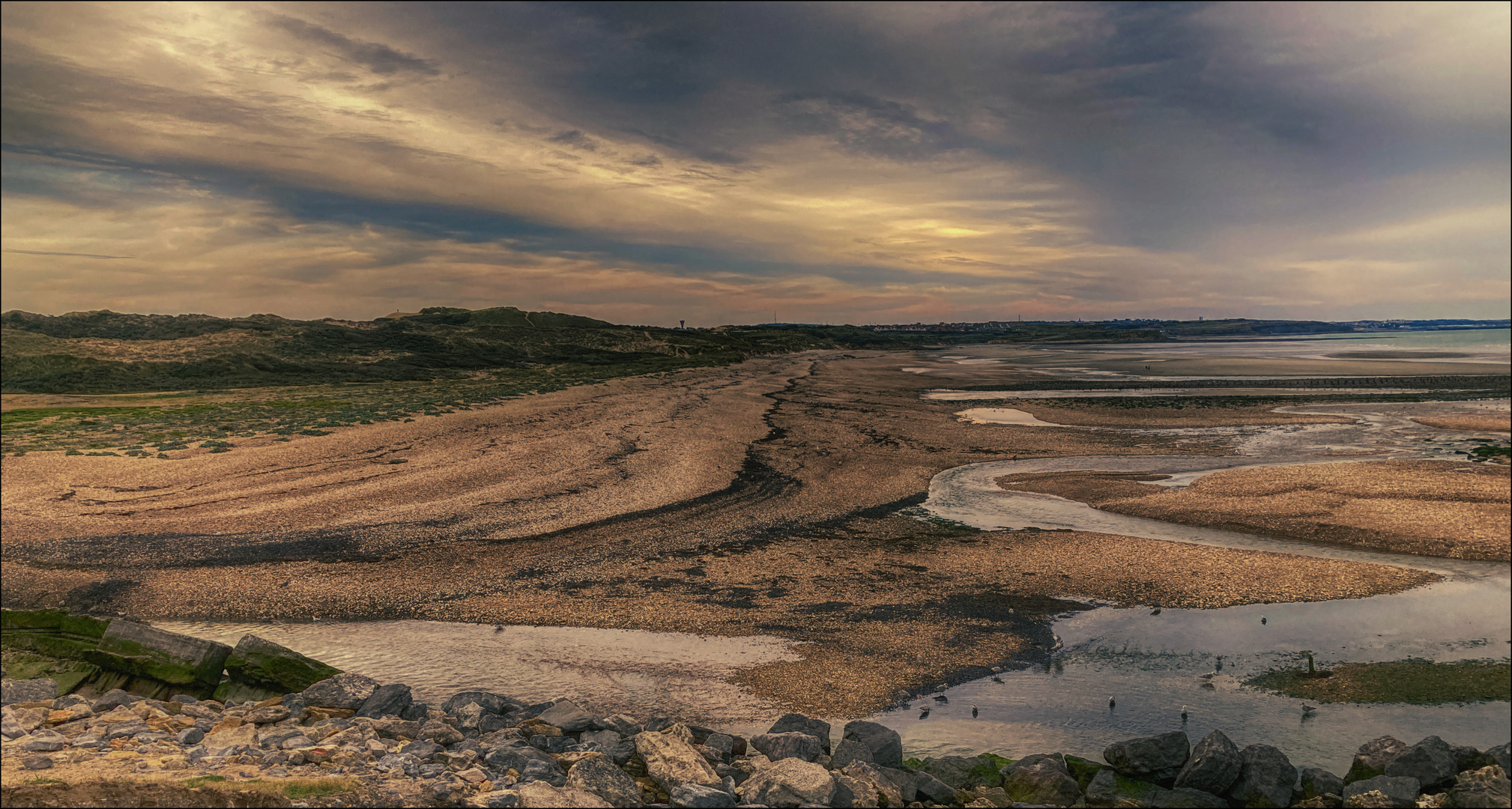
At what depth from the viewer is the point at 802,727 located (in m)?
11.1

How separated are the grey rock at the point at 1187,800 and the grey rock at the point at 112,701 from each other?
43.5 ft

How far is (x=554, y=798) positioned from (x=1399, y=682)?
14.4 meters

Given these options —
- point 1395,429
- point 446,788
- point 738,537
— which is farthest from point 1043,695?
point 1395,429

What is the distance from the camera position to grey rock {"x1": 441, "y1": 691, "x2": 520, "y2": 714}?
1155 centimetres

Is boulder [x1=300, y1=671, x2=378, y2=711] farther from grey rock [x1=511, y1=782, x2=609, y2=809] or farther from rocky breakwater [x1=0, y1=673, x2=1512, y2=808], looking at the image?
grey rock [x1=511, y1=782, x2=609, y2=809]

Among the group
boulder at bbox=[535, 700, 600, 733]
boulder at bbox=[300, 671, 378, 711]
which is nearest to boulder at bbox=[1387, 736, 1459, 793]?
boulder at bbox=[535, 700, 600, 733]

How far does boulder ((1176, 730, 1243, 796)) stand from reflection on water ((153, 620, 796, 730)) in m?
5.98

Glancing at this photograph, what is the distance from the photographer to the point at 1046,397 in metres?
62.8

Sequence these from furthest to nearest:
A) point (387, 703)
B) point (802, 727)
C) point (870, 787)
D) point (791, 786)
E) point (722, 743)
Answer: point (387, 703) < point (802, 727) < point (722, 743) < point (870, 787) < point (791, 786)

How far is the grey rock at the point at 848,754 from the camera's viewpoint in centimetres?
1016

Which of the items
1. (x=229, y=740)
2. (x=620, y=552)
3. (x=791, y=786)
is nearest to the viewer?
(x=791, y=786)

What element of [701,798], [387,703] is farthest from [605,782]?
[387,703]

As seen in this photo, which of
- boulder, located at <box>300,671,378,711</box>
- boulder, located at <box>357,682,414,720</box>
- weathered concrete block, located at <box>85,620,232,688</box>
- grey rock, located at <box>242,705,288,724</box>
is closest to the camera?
grey rock, located at <box>242,705,288,724</box>

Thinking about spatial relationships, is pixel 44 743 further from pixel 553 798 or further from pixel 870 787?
pixel 870 787
